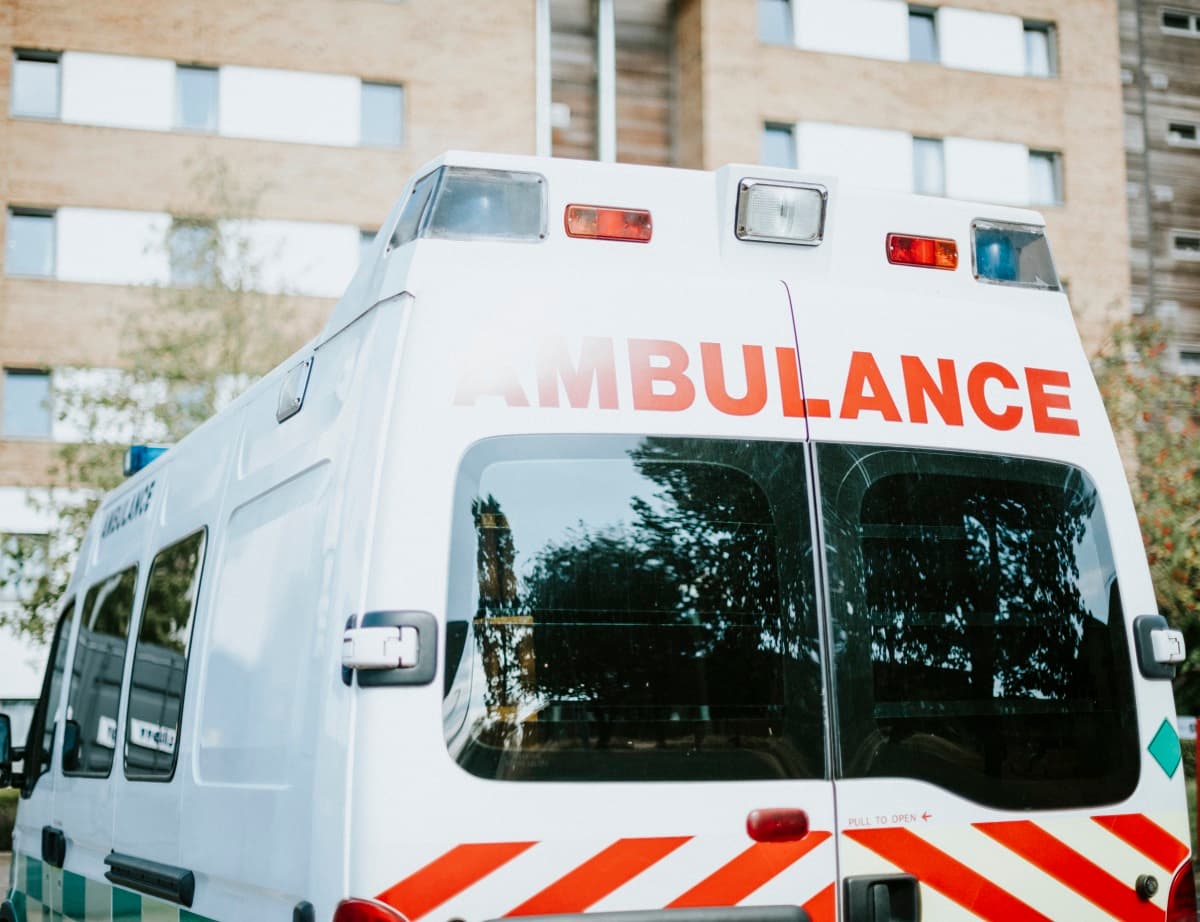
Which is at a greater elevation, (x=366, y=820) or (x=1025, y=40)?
(x=1025, y=40)

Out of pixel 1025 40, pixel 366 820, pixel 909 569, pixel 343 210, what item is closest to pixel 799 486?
pixel 909 569

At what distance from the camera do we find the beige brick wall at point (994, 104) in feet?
87.9

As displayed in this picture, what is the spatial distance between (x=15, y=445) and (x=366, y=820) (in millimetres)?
23055

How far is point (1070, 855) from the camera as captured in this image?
3.04 meters

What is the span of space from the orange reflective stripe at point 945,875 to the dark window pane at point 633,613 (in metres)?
0.18

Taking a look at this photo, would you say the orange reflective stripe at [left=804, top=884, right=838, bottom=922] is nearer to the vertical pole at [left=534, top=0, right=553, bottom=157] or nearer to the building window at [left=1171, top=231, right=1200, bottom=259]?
the vertical pole at [left=534, top=0, right=553, bottom=157]

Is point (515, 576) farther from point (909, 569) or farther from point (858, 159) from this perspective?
point (858, 159)

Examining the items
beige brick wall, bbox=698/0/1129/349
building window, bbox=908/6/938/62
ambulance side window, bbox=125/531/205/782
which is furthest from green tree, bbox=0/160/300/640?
building window, bbox=908/6/938/62

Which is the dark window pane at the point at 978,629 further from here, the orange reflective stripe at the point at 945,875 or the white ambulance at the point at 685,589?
the orange reflective stripe at the point at 945,875

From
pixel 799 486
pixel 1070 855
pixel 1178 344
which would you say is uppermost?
pixel 1178 344

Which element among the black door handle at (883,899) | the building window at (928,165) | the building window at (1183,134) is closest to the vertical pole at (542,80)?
the building window at (928,165)

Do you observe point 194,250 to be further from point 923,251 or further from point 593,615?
point 593,615

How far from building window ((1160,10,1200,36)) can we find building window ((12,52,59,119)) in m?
21.8

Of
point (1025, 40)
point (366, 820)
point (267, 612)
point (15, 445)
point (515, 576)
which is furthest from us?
point (1025, 40)
